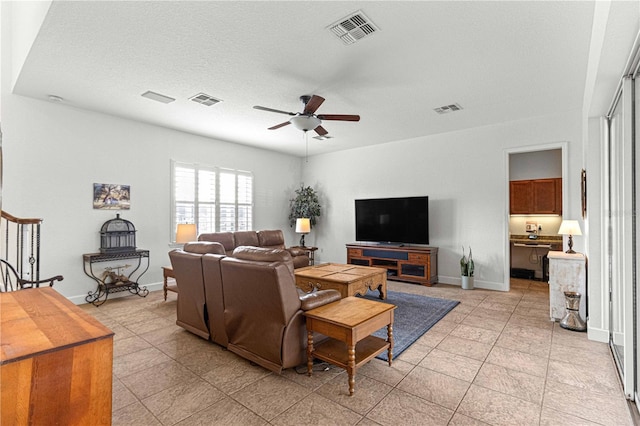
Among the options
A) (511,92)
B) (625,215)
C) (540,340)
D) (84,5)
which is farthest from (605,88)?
(84,5)

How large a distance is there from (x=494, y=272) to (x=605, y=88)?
3.61m

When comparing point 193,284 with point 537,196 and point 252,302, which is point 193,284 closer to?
point 252,302

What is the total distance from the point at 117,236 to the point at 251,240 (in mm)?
2207

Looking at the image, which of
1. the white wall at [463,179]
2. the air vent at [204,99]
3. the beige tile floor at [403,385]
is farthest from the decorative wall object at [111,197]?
the white wall at [463,179]

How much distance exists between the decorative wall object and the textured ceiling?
1.17 m

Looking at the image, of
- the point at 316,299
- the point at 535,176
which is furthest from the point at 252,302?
the point at 535,176

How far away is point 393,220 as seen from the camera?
657 centimetres

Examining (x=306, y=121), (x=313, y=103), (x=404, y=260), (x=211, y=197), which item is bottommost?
(x=404, y=260)

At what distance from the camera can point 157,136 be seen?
5.67m

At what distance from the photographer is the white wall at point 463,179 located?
16.8ft

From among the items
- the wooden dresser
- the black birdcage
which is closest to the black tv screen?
the black birdcage

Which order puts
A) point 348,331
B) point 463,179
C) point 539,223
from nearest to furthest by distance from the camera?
point 348,331 < point 463,179 < point 539,223

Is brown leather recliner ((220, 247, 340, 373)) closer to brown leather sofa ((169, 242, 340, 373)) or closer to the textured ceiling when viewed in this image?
brown leather sofa ((169, 242, 340, 373))

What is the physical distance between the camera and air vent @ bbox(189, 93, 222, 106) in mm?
4277
